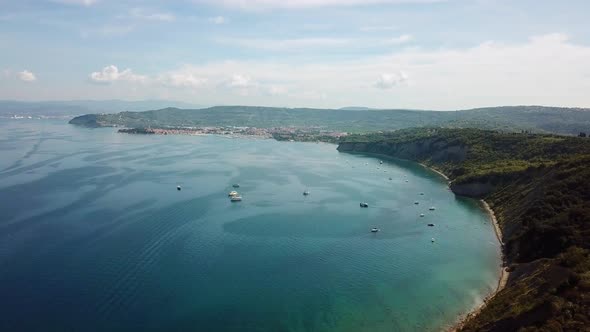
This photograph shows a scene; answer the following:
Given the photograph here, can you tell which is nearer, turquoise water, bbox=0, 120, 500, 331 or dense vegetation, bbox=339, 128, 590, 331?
dense vegetation, bbox=339, 128, 590, 331

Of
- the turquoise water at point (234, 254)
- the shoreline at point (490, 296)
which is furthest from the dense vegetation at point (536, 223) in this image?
the turquoise water at point (234, 254)

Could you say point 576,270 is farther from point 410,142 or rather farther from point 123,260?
point 410,142

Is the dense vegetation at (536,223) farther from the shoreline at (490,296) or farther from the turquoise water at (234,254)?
the turquoise water at (234,254)

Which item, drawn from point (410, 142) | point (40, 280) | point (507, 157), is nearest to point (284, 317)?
point (40, 280)

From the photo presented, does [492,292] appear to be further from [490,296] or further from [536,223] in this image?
[536,223]

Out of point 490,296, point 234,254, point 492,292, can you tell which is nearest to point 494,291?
point 492,292

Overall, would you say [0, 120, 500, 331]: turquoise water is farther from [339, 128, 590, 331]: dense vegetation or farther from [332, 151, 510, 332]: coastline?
[339, 128, 590, 331]: dense vegetation

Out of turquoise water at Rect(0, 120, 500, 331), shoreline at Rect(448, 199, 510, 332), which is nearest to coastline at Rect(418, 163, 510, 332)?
shoreline at Rect(448, 199, 510, 332)
